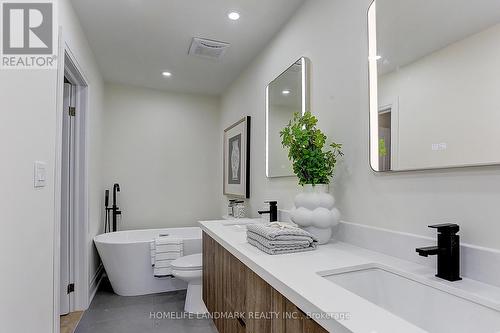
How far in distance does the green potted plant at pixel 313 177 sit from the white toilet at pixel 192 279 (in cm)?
137

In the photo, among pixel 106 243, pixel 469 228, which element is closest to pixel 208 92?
pixel 106 243

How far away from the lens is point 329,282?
3.16 ft

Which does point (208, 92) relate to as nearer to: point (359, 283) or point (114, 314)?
point (114, 314)

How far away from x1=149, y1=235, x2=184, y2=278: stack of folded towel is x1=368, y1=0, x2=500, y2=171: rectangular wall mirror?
2.31 metres

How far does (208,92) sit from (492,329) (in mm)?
4021

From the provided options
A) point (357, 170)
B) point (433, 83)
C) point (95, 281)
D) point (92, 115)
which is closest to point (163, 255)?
point (95, 281)

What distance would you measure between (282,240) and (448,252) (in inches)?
25.3

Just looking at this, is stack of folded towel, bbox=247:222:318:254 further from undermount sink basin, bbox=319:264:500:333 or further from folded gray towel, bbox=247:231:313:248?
undermount sink basin, bbox=319:264:500:333

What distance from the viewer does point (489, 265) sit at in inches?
37.9

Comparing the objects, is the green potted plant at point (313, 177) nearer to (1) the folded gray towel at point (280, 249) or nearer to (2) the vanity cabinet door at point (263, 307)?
(1) the folded gray towel at point (280, 249)

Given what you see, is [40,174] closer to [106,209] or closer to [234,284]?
[234,284]

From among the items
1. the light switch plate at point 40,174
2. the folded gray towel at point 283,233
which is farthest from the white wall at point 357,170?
the light switch plate at point 40,174

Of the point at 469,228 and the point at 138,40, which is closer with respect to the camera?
the point at 469,228

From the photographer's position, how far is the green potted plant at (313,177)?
153cm
